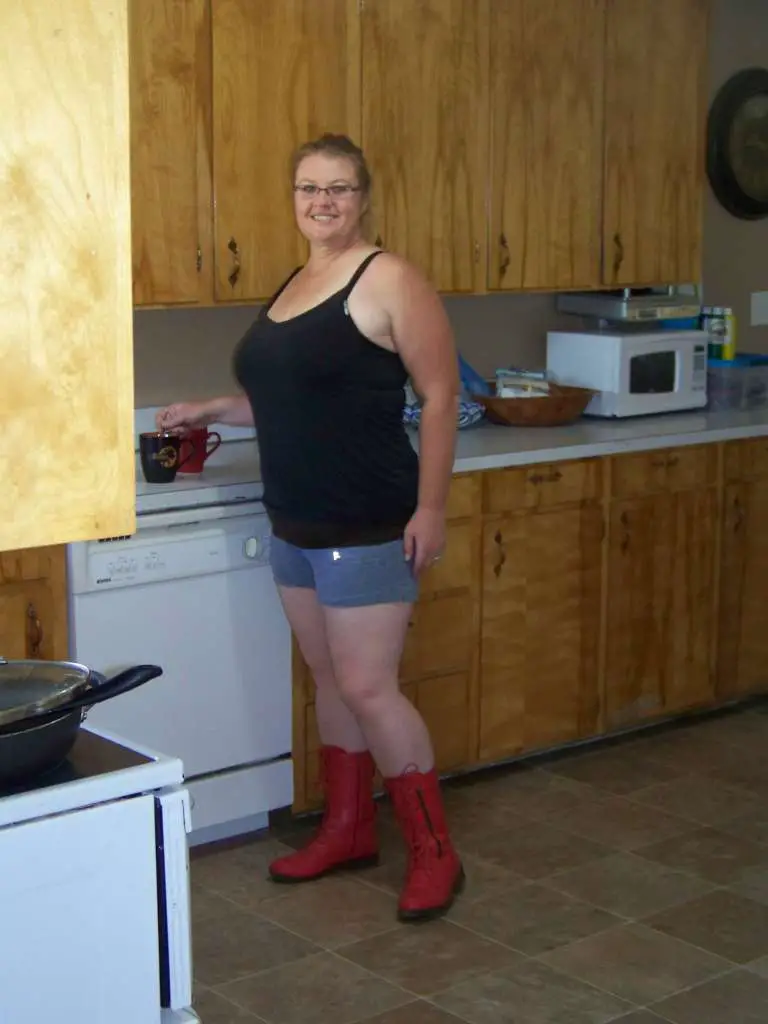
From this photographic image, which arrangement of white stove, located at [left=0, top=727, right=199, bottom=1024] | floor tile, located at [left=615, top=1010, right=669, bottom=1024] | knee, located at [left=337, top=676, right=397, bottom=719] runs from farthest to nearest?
knee, located at [left=337, top=676, right=397, bottom=719] < floor tile, located at [left=615, top=1010, right=669, bottom=1024] < white stove, located at [left=0, top=727, right=199, bottom=1024]

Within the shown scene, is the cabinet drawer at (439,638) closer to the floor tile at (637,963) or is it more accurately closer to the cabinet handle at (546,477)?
the cabinet handle at (546,477)

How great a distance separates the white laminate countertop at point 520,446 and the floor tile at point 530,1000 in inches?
47.9

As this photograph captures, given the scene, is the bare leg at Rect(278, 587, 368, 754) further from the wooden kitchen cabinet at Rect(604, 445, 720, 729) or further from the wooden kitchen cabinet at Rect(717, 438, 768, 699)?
the wooden kitchen cabinet at Rect(717, 438, 768, 699)

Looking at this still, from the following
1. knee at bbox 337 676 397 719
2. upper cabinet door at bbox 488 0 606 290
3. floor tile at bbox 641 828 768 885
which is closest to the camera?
knee at bbox 337 676 397 719

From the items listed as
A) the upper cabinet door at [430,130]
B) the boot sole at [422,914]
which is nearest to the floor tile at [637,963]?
the boot sole at [422,914]

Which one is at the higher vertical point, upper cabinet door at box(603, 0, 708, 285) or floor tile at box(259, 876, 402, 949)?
upper cabinet door at box(603, 0, 708, 285)

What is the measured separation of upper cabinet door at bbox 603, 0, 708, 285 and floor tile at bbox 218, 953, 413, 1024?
7.72ft

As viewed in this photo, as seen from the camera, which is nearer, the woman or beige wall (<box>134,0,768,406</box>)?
the woman

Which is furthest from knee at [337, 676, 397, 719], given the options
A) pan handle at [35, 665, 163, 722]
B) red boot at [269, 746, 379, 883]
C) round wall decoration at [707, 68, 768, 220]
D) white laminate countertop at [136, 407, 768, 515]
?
round wall decoration at [707, 68, 768, 220]

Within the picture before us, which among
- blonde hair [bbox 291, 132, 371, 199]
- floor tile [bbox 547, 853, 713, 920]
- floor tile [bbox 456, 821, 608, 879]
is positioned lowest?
floor tile [bbox 547, 853, 713, 920]

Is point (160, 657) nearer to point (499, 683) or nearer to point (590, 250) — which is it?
point (499, 683)

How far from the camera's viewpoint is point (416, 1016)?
115 inches

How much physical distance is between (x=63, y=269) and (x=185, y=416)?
190cm

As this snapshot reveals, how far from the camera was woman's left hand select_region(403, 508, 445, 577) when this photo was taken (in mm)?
3213
